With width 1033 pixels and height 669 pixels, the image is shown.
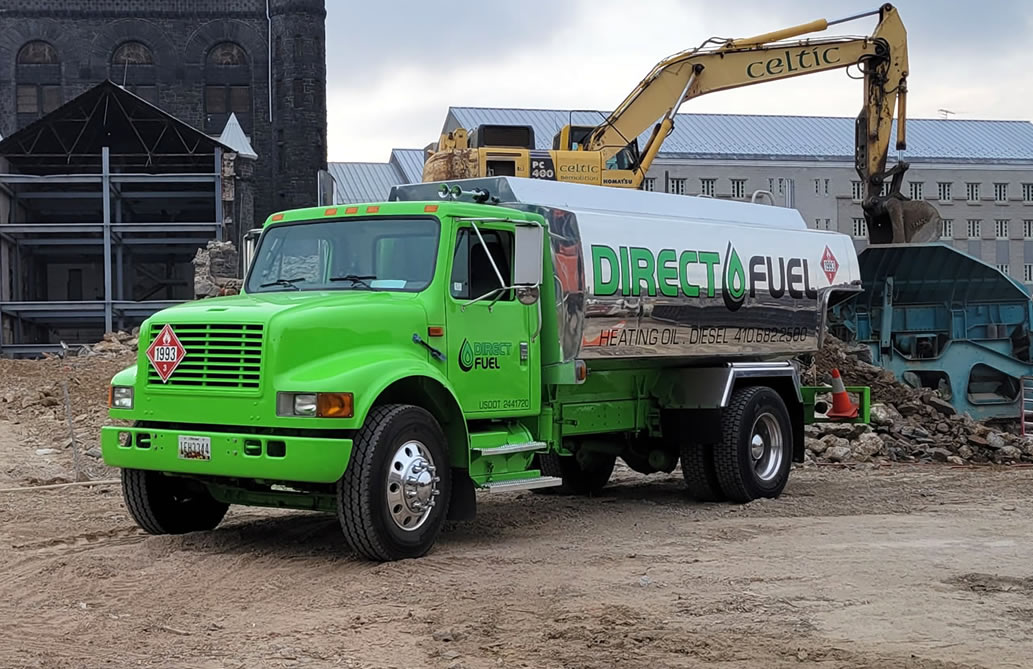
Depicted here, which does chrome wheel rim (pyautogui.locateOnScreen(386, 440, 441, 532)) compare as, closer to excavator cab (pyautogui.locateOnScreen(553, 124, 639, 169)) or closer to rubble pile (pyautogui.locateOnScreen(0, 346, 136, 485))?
rubble pile (pyautogui.locateOnScreen(0, 346, 136, 485))

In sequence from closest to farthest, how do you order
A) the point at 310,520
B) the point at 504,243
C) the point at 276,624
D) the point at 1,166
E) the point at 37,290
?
the point at 276,624, the point at 504,243, the point at 310,520, the point at 1,166, the point at 37,290

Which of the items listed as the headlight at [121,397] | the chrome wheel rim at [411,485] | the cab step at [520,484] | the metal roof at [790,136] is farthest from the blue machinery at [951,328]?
the metal roof at [790,136]

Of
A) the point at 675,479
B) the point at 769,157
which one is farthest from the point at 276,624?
the point at 769,157

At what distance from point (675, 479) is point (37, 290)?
35.8 meters

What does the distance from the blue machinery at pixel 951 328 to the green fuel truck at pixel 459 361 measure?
497 inches

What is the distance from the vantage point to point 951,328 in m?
25.0

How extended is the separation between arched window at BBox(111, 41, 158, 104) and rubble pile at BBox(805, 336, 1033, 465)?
3475cm

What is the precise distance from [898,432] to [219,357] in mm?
12633

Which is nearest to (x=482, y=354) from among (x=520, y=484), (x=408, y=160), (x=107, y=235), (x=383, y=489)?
(x=520, y=484)

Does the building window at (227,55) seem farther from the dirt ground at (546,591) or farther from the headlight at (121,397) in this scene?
the headlight at (121,397)

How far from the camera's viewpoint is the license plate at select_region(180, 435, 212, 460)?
342 inches

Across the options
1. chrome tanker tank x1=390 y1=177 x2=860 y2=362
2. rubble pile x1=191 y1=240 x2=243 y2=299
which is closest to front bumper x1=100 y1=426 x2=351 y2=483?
chrome tanker tank x1=390 y1=177 x2=860 y2=362

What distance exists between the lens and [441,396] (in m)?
9.41

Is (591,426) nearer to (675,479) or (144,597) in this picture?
(675,479)
